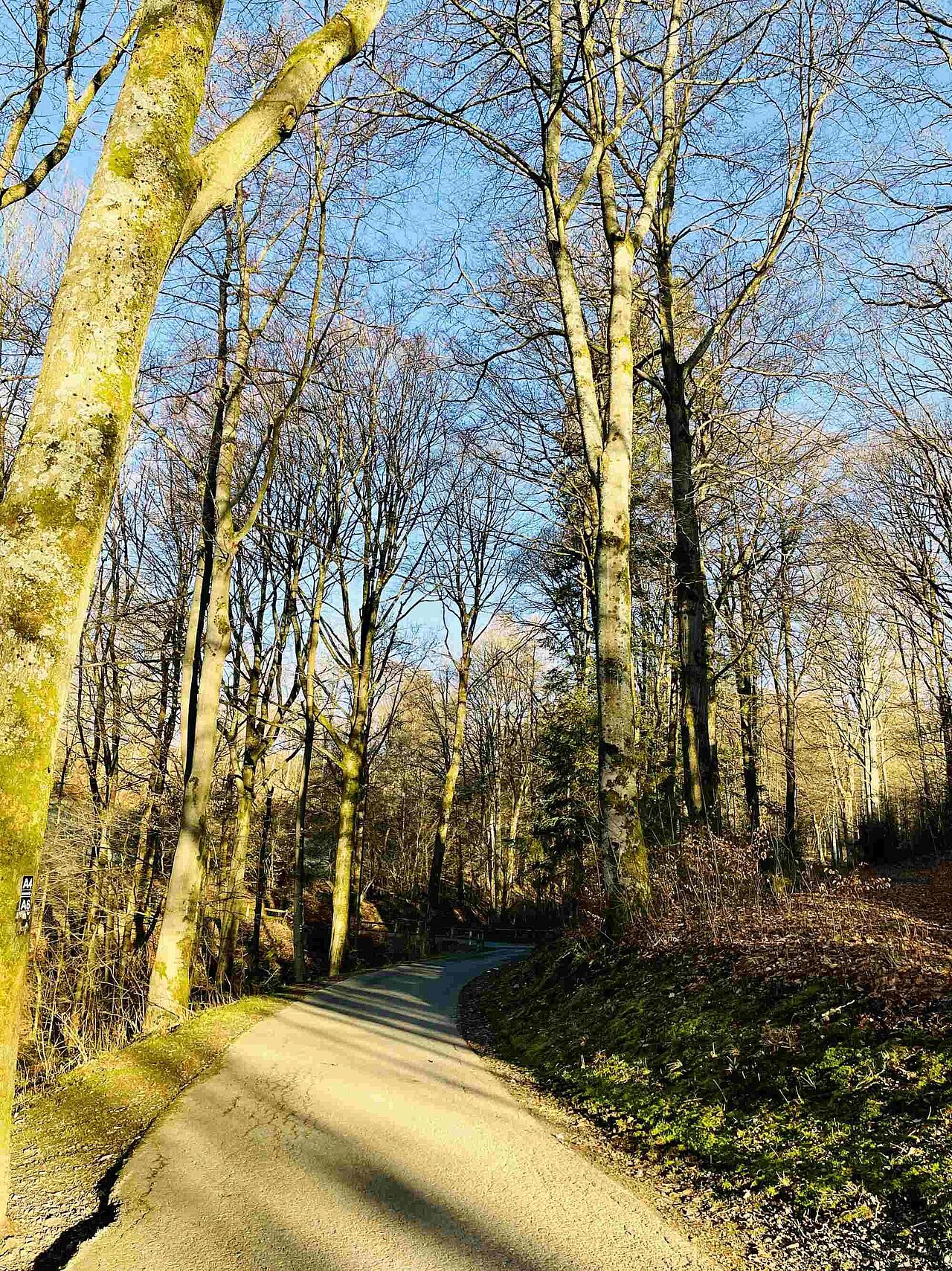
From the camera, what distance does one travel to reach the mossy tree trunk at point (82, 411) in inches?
121

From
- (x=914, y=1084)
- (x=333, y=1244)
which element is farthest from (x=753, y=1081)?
(x=333, y=1244)

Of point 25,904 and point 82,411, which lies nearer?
point 25,904

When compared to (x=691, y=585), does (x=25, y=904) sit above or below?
below

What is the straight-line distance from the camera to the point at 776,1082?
419 centimetres

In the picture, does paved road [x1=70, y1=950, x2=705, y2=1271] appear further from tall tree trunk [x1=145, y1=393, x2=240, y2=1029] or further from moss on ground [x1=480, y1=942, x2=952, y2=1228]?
tall tree trunk [x1=145, y1=393, x2=240, y2=1029]

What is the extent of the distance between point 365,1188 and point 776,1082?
2253 millimetres

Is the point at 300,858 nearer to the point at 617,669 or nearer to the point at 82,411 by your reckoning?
the point at 617,669

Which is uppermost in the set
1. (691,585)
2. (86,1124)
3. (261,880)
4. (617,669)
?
(691,585)

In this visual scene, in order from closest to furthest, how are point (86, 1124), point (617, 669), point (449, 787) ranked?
point (86, 1124) < point (617, 669) < point (449, 787)

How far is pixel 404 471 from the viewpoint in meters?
19.0

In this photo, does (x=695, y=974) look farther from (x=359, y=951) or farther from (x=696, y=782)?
(x=359, y=951)

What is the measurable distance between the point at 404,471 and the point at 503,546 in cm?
648

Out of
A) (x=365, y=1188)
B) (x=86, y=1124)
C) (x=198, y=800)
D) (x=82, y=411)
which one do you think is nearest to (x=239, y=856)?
(x=198, y=800)

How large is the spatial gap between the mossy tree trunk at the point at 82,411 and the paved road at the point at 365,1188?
0.91 metres
